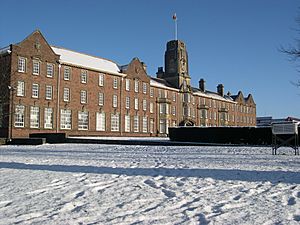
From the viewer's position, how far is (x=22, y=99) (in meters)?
38.3

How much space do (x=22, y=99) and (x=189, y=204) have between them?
3621 centimetres

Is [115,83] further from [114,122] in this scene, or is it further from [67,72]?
[67,72]

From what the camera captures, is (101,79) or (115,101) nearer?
(101,79)

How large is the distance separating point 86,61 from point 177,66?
24.6 meters

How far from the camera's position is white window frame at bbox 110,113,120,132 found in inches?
1927

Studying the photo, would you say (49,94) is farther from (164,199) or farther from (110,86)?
(164,199)

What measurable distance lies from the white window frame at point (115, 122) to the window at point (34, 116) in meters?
11.9

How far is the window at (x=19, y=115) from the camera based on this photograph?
37625 millimetres

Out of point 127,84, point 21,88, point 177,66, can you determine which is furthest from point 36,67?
point 177,66

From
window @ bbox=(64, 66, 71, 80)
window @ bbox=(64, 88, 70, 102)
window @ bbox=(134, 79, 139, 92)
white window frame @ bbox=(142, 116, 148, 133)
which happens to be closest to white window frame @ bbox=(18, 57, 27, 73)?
window @ bbox=(64, 66, 71, 80)

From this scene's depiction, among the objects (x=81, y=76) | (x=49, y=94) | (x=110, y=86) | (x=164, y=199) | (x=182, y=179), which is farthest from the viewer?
(x=110, y=86)

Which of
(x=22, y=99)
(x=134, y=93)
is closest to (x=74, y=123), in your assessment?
(x=22, y=99)

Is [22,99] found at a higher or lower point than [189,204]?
higher

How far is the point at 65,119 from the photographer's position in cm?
4259
